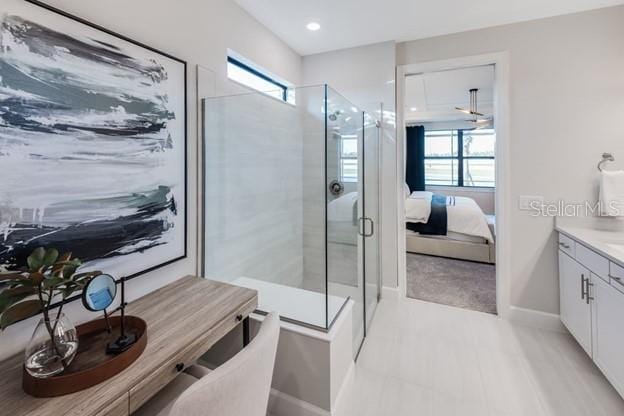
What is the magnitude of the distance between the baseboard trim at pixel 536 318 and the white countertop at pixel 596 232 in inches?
30.2

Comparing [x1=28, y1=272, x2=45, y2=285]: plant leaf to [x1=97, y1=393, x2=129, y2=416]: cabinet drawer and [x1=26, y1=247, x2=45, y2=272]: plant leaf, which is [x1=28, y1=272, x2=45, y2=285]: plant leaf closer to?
[x1=26, y1=247, x2=45, y2=272]: plant leaf

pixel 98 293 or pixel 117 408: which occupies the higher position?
pixel 98 293

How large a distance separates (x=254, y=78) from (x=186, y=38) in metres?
0.86

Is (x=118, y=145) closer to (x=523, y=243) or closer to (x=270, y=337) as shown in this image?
(x=270, y=337)

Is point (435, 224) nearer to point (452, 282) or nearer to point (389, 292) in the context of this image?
point (452, 282)

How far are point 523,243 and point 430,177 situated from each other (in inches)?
206

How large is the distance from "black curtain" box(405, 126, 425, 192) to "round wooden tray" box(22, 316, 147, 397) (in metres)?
7.22

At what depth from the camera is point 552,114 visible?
94.7 inches

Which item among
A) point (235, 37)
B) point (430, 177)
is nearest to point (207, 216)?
point (235, 37)

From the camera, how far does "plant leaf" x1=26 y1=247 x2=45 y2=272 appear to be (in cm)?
→ 89

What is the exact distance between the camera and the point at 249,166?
2.29 m

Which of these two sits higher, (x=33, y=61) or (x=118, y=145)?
(x=33, y=61)

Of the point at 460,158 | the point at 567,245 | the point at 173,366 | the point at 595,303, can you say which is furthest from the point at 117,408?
the point at 460,158

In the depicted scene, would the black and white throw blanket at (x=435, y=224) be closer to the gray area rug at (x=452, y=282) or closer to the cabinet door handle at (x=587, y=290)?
the gray area rug at (x=452, y=282)
